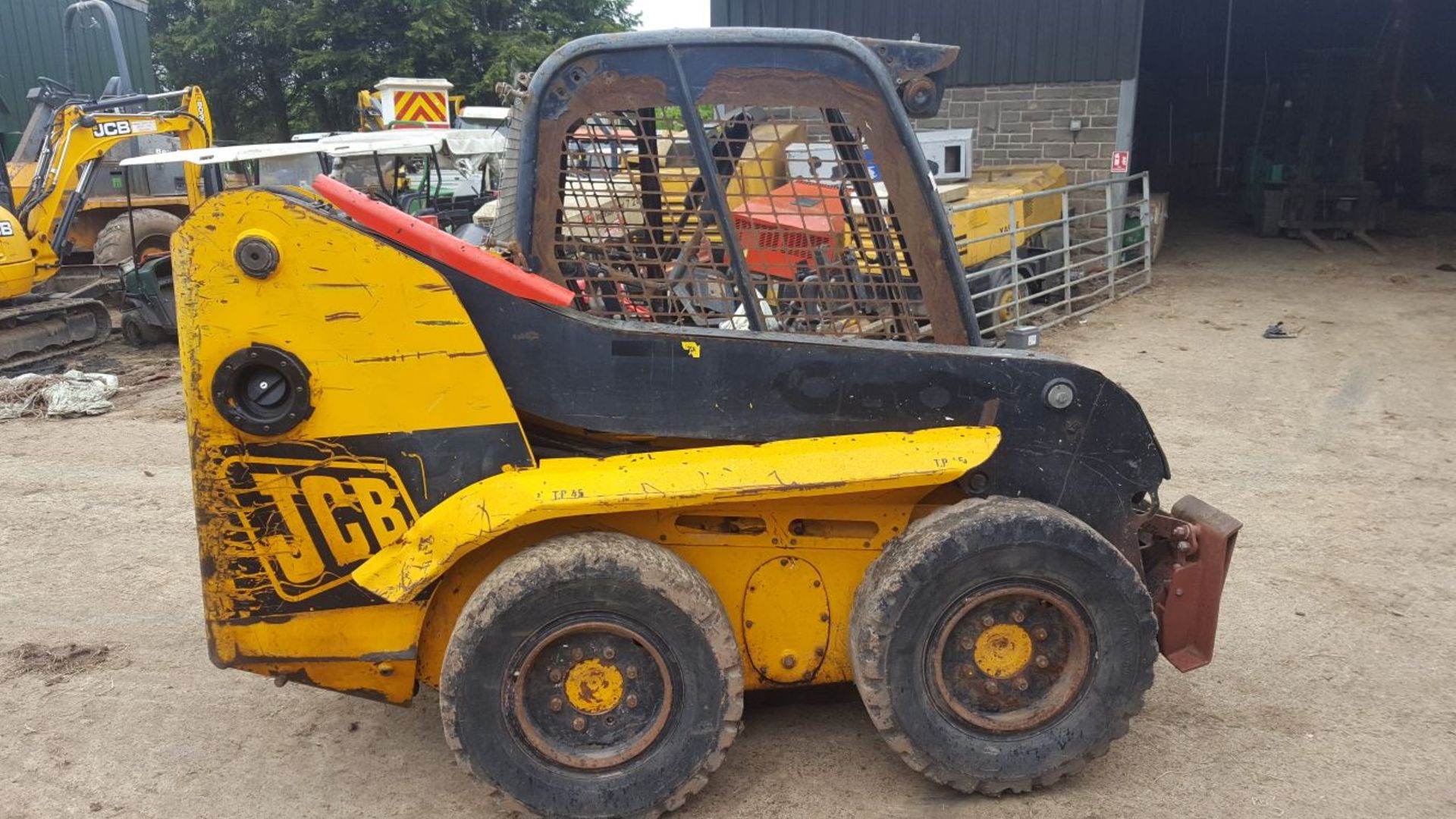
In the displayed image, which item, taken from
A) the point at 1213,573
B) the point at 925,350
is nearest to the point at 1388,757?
the point at 1213,573

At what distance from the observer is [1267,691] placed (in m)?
3.94

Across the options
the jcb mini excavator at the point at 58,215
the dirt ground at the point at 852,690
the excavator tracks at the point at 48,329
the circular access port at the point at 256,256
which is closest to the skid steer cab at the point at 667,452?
the circular access port at the point at 256,256

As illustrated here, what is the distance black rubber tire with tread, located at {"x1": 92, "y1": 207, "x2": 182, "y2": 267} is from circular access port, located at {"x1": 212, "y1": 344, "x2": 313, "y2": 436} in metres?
11.4

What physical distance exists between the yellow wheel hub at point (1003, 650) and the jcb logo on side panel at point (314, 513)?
5.78ft

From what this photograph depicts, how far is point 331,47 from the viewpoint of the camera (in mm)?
25703

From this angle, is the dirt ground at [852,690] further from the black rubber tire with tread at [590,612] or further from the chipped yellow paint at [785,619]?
the chipped yellow paint at [785,619]

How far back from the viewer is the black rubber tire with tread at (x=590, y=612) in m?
3.03

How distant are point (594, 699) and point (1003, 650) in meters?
1.25

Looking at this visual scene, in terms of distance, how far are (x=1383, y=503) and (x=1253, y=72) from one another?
2081 centimetres

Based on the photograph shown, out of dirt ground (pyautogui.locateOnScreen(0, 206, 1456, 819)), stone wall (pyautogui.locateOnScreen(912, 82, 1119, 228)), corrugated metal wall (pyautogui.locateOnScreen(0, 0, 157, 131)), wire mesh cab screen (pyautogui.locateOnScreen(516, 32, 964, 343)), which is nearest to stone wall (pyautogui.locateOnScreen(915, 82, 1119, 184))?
stone wall (pyautogui.locateOnScreen(912, 82, 1119, 228))

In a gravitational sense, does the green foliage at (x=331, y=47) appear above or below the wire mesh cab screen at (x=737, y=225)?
above

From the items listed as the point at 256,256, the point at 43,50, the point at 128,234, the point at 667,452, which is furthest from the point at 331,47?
the point at 667,452

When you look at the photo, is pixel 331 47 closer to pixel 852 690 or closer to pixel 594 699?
pixel 852 690

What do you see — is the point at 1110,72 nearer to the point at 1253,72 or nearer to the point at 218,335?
the point at 1253,72
